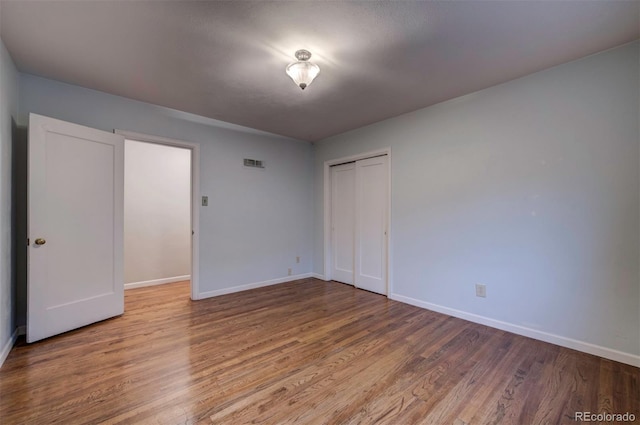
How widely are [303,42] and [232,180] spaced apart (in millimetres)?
2489

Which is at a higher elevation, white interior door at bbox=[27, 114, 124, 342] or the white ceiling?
the white ceiling

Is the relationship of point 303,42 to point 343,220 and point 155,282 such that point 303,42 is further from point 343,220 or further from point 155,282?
point 155,282

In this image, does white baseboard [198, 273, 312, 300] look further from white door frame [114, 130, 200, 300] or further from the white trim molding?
the white trim molding

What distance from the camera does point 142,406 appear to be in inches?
64.9

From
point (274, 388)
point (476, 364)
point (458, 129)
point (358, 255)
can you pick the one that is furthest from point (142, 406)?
point (458, 129)

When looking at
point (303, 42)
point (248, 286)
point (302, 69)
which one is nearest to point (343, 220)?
point (248, 286)

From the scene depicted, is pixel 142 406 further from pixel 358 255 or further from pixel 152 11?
pixel 358 255

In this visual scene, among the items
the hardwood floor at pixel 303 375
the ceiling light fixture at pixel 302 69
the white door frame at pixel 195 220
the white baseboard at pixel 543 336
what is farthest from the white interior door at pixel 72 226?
the white baseboard at pixel 543 336

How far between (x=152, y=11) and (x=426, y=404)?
3.08 metres

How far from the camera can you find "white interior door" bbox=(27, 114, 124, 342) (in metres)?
2.44

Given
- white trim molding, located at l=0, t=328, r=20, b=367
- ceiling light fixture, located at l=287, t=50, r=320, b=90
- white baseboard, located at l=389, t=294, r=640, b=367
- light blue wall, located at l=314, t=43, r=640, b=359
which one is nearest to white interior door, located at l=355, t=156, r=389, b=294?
light blue wall, located at l=314, t=43, r=640, b=359

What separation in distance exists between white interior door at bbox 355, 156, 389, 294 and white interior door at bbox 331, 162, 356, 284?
0.62 ft

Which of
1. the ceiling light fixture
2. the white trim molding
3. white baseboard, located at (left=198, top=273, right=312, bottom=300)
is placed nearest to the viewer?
the white trim molding

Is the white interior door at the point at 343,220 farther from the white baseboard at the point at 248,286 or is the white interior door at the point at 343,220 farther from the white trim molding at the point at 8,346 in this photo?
the white trim molding at the point at 8,346
